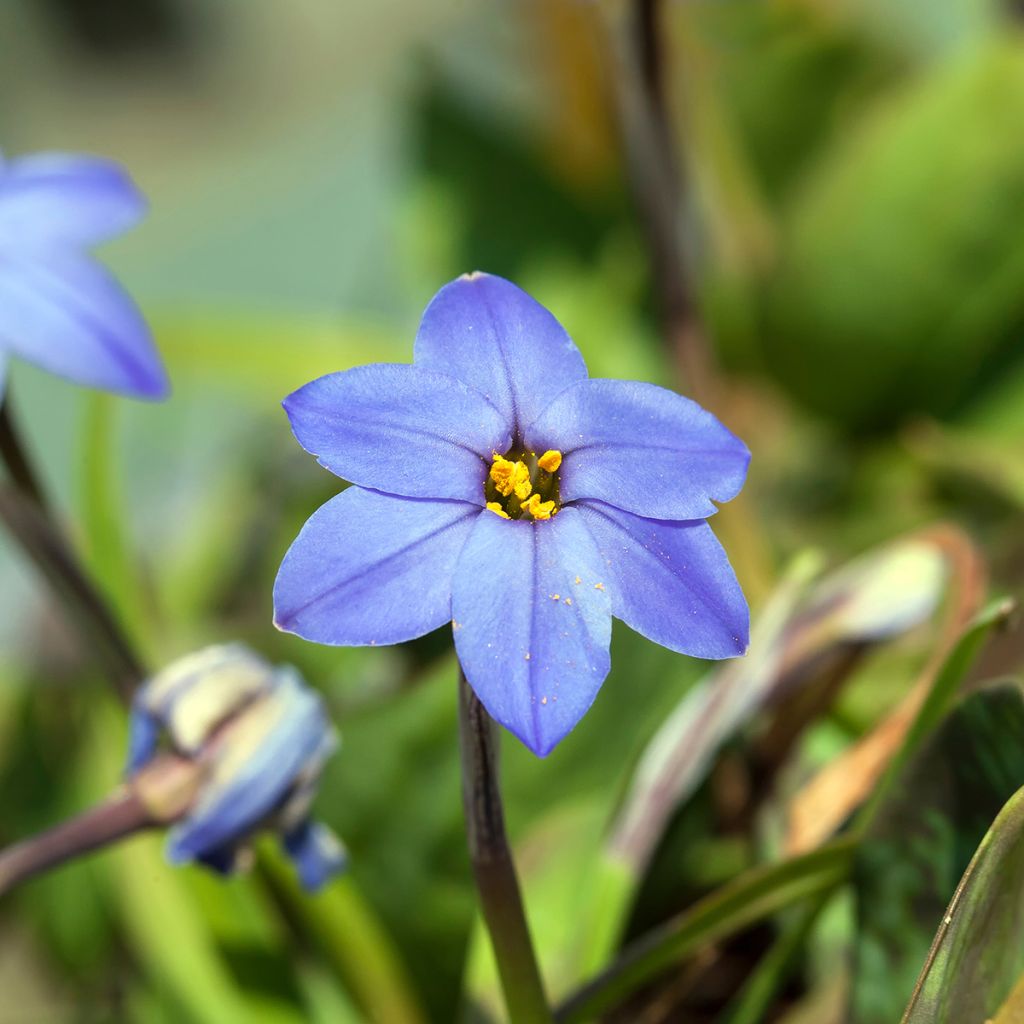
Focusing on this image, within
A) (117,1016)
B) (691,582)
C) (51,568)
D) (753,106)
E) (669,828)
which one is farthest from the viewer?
(753,106)

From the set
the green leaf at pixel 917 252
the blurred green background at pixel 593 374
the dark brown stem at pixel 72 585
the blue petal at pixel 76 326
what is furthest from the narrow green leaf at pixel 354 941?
the green leaf at pixel 917 252

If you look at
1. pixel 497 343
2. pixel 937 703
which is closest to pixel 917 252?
pixel 937 703

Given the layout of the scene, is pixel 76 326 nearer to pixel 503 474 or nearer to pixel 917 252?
pixel 503 474

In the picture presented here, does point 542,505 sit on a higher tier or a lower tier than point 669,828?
higher

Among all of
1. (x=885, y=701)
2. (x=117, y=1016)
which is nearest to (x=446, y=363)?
(x=885, y=701)

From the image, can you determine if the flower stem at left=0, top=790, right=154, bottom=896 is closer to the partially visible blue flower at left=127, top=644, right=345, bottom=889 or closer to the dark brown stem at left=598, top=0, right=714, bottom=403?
the partially visible blue flower at left=127, top=644, right=345, bottom=889

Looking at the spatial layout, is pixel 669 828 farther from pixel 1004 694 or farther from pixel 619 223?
pixel 619 223

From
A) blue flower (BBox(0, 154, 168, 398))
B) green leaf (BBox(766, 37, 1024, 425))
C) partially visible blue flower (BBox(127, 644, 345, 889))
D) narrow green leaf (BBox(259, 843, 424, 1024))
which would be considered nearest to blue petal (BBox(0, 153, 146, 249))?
blue flower (BBox(0, 154, 168, 398))
